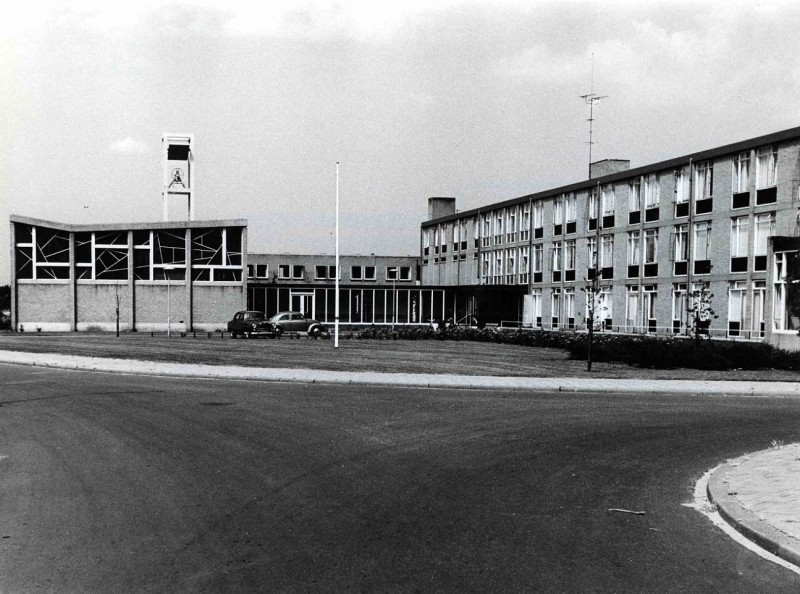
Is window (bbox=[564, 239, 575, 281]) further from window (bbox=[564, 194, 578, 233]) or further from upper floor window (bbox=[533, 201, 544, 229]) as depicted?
upper floor window (bbox=[533, 201, 544, 229])

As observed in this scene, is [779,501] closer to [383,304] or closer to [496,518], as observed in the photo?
[496,518]

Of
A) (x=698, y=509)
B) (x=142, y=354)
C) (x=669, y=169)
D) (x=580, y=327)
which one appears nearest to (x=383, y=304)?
(x=580, y=327)

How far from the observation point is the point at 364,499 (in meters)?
7.71

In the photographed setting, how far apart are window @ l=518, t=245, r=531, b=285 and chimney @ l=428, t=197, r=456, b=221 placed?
813 inches

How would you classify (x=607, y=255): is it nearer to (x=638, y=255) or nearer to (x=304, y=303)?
(x=638, y=255)

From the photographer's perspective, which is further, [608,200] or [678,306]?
[608,200]

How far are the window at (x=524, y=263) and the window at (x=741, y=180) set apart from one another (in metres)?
22.7

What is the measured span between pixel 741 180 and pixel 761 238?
128 inches

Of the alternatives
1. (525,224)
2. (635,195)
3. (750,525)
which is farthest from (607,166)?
(750,525)

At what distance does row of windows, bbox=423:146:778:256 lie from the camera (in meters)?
38.9

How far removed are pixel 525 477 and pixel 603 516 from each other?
170 cm

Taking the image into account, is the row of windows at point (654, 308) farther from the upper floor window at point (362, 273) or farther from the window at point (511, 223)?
the upper floor window at point (362, 273)

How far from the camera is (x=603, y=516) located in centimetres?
727

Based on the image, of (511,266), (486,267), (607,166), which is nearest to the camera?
(607,166)
